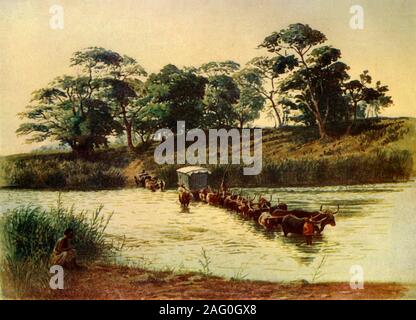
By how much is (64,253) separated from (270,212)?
266 cm

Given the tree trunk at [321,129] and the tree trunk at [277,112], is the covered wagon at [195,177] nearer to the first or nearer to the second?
the tree trunk at [277,112]

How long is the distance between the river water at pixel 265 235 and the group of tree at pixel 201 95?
83 centimetres

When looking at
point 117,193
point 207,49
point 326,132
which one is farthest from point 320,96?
point 117,193

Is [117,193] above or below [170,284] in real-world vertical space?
above

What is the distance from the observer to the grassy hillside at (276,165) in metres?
7.83

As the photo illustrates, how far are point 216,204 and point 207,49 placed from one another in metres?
2.04

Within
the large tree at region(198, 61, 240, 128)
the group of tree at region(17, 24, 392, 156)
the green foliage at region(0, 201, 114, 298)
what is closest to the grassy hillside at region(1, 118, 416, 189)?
the group of tree at region(17, 24, 392, 156)

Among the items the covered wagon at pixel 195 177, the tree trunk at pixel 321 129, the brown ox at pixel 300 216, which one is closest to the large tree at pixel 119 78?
the covered wagon at pixel 195 177

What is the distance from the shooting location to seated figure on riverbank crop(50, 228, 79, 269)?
7465 mm

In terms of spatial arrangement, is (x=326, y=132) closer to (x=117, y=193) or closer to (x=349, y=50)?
(x=349, y=50)

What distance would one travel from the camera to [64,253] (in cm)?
748

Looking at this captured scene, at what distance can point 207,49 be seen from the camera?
309 inches

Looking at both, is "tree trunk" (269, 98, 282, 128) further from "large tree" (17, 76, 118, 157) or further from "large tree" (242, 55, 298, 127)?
"large tree" (17, 76, 118, 157)

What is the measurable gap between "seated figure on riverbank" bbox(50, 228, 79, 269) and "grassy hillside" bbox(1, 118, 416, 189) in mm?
732
